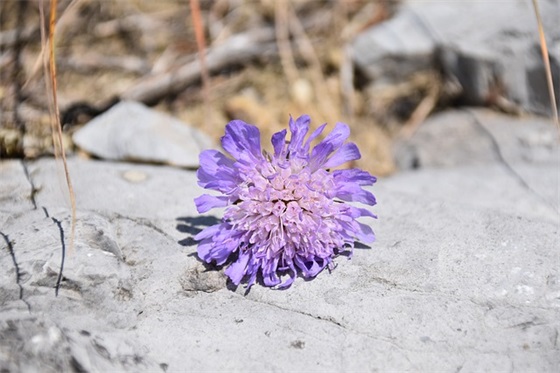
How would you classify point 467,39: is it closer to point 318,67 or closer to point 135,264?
point 318,67

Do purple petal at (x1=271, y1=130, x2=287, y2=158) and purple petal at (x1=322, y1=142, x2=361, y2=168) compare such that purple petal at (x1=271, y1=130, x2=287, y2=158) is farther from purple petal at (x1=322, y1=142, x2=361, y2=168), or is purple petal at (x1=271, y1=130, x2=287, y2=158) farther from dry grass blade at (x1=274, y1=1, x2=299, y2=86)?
dry grass blade at (x1=274, y1=1, x2=299, y2=86)

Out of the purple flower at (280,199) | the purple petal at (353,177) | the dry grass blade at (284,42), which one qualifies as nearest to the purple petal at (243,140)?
the purple flower at (280,199)

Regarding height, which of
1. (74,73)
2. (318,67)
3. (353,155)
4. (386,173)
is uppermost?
(353,155)

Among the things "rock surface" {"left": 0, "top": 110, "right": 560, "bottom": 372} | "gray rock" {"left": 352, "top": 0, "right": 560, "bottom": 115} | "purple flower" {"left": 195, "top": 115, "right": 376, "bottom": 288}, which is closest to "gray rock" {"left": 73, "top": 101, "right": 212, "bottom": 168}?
"rock surface" {"left": 0, "top": 110, "right": 560, "bottom": 372}

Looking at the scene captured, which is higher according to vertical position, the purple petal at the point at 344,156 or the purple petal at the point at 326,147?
the purple petal at the point at 326,147

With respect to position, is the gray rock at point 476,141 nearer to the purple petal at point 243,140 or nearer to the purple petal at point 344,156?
the purple petal at point 344,156

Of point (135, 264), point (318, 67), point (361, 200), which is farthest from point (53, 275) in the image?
point (318, 67)
